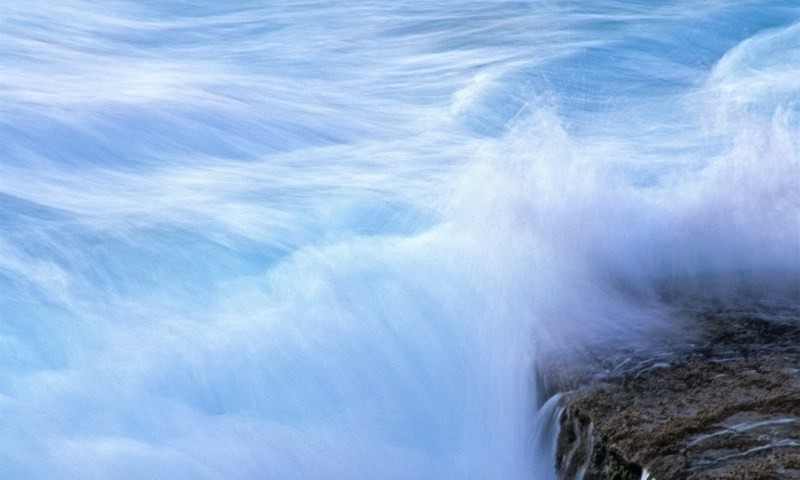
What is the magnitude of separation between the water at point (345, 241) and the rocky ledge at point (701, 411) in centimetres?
22

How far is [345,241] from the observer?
4598 mm

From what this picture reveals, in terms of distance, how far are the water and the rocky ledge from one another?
217mm

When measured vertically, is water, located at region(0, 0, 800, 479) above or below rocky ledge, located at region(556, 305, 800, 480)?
above

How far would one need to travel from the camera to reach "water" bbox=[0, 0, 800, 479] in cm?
368

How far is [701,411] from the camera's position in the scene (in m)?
3.09

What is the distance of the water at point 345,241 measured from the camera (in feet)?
12.1

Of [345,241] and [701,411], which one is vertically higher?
[345,241]

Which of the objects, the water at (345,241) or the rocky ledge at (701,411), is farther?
the water at (345,241)

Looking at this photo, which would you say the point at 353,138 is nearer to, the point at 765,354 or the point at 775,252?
the point at 775,252

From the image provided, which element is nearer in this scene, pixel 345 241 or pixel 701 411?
pixel 701 411

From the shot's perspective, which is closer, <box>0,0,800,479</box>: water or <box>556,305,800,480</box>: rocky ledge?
<box>556,305,800,480</box>: rocky ledge

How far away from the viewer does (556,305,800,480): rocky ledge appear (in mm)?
2867

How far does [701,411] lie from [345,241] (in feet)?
6.20

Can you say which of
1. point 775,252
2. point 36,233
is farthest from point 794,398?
point 36,233
